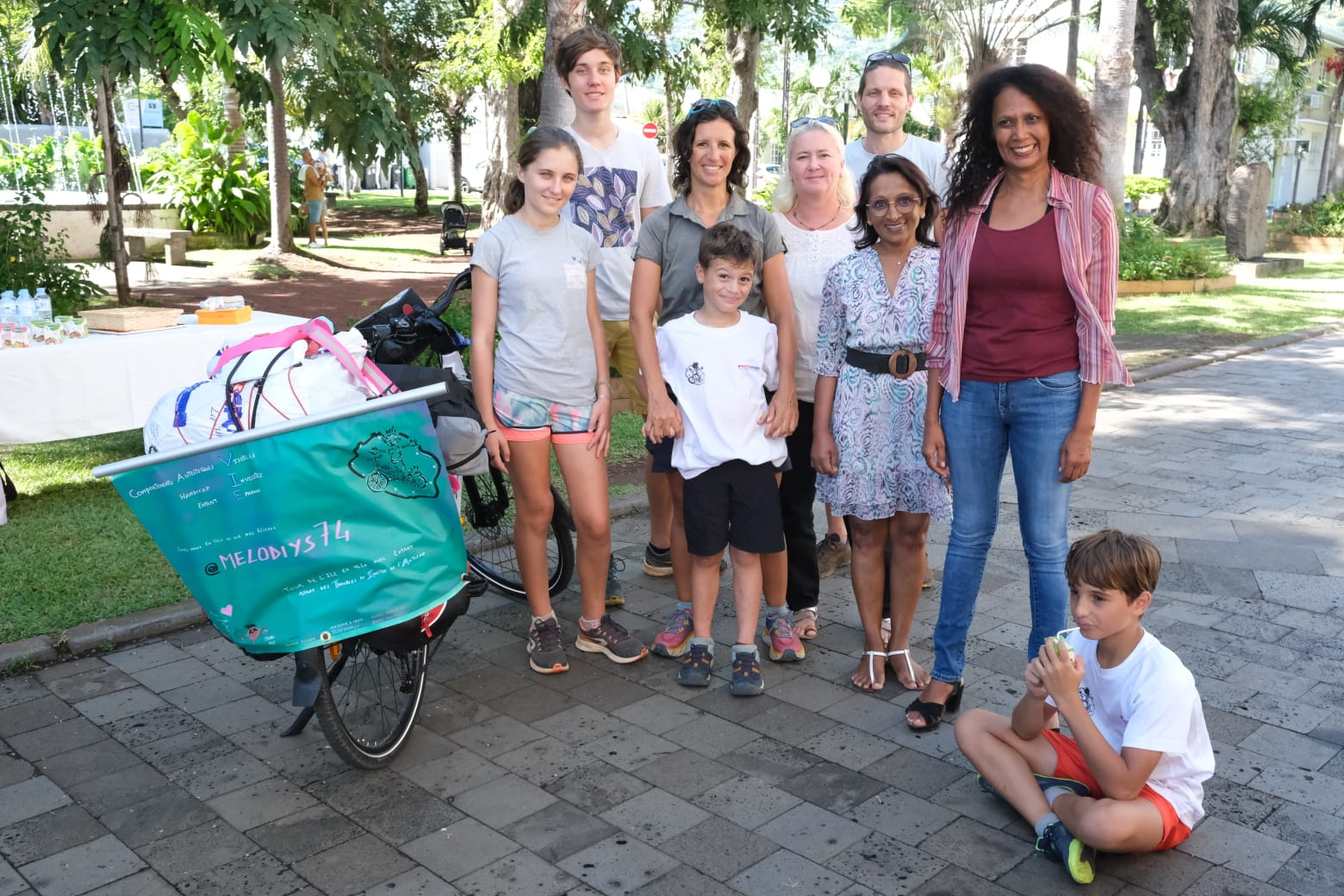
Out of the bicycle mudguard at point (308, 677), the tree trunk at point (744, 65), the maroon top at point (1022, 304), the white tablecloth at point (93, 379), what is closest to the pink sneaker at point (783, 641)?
the maroon top at point (1022, 304)

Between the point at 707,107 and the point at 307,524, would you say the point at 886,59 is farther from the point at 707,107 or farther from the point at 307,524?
the point at 307,524

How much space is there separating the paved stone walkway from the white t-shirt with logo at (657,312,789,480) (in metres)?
0.83

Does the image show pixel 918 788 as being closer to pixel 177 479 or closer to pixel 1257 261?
pixel 177 479

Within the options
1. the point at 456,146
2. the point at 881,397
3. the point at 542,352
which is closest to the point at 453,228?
the point at 456,146

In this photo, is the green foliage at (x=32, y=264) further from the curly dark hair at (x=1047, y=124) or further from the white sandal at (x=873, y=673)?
the curly dark hair at (x=1047, y=124)

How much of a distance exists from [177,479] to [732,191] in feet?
7.22

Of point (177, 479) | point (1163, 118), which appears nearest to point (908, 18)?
point (1163, 118)

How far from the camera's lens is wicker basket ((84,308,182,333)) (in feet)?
20.0

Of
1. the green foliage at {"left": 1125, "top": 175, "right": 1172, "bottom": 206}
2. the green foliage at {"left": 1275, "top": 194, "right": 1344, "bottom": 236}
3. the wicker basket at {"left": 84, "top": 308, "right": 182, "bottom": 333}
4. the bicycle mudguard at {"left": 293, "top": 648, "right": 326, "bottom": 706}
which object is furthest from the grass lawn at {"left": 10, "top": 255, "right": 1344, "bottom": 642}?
the green foliage at {"left": 1125, "top": 175, "right": 1172, "bottom": 206}

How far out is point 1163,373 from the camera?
415 inches

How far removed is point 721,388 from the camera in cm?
404

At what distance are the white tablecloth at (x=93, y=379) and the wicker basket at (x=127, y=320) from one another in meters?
0.09

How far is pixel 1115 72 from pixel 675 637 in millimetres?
12957

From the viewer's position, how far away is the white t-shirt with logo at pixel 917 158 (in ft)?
15.7
